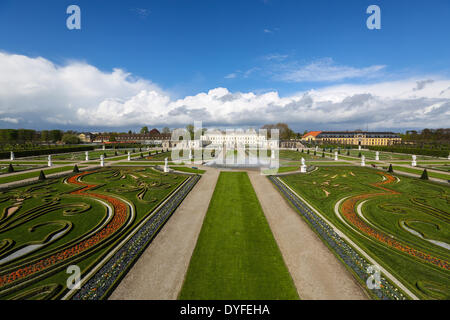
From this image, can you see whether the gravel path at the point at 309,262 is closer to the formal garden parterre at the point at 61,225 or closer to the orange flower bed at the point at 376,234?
the orange flower bed at the point at 376,234

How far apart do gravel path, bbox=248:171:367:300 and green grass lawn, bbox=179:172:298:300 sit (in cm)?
38

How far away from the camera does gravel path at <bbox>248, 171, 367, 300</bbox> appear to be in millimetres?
5992

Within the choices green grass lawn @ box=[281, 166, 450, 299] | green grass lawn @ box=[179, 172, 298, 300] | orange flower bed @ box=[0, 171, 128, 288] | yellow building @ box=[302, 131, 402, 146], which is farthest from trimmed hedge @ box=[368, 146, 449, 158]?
yellow building @ box=[302, 131, 402, 146]

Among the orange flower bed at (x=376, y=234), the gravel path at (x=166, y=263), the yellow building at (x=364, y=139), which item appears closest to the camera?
the gravel path at (x=166, y=263)

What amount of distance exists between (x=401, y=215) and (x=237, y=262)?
11.0 m

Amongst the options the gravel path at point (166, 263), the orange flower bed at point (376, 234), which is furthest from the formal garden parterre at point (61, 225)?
the orange flower bed at point (376, 234)

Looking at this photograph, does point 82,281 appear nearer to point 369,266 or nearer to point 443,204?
point 369,266

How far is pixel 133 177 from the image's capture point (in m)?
21.6

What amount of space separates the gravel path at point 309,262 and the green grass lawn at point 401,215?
66.1 inches

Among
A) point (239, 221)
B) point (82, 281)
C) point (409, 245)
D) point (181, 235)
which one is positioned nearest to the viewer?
point (82, 281)

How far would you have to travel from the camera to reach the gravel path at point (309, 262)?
19.7 feet
